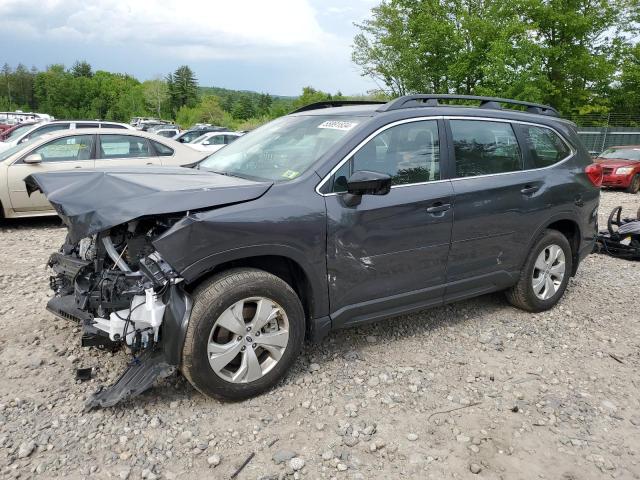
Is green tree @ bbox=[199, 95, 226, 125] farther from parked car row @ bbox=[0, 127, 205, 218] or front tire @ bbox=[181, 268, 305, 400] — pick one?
front tire @ bbox=[181, 268, 305, 400]

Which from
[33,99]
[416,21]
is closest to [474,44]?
[416,21]

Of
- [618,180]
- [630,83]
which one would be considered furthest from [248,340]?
[630,83]

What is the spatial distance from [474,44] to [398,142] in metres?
28.8

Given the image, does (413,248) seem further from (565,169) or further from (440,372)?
(565,169)

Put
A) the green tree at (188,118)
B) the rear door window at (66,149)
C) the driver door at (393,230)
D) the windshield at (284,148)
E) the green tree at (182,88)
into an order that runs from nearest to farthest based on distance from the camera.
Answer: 1. the driver door at (393,230)
2. the windshield at (284,148)
3. the rear door window at (66,149)
4. the green tree at (188,118)
5. the green tree at (182,88)

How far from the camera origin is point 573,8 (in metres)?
31.2

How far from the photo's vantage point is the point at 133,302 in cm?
299

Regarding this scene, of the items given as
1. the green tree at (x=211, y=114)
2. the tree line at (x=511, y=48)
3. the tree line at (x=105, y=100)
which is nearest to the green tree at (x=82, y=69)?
the tree line at (x=105, y=100)

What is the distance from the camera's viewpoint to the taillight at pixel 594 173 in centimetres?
499

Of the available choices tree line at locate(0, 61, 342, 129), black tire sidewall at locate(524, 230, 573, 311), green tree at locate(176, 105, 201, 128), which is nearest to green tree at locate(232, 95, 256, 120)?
tree line at locate(0, 61, 342, 129)

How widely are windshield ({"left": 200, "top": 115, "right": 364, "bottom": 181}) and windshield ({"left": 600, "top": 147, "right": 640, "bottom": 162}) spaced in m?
15.3

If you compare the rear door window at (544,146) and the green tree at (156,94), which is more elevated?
the green tree at (156,94)

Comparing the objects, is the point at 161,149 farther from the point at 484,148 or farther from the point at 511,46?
the point at 511,46

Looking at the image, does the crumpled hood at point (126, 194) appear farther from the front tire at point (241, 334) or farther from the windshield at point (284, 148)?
the front tire at point (241, 334)
